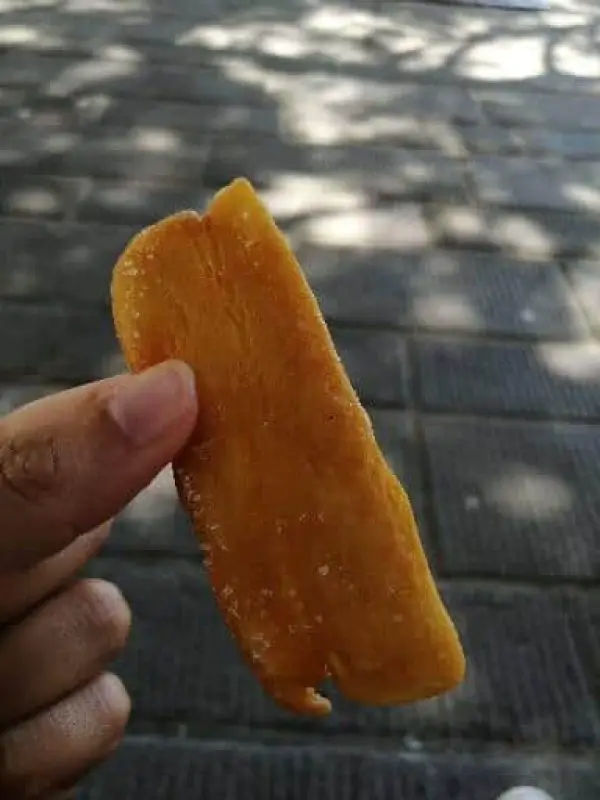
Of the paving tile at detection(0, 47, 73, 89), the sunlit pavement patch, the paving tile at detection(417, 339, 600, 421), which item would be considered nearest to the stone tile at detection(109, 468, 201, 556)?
the paving tile at detection(417, 339, 600, 421)

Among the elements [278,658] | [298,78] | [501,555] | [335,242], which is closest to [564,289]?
[335,242]

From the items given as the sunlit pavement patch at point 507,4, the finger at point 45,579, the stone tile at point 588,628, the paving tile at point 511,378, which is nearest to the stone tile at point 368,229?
the paving tile at point 511,378

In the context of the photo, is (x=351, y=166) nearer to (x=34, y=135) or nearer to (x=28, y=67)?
(x=34, y=135)

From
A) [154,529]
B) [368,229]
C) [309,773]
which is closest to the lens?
[309,773]

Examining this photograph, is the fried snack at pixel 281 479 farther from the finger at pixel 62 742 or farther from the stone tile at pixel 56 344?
the stone tile at pixel 56 344

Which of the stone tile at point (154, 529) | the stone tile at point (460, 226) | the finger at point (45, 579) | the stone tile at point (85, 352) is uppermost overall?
the finger at point (45, 579)

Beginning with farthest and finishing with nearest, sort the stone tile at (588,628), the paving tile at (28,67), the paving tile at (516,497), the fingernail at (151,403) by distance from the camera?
the paving tile at (28,67)
the paving tile at (516,497)
the stone tile at (588,628)
the fingernail at (151,403)

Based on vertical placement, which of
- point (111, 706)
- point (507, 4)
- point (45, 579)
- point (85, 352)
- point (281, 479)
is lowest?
point (507, 4)

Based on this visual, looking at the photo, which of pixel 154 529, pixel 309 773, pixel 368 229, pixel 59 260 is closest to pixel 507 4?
pixel 368 229
